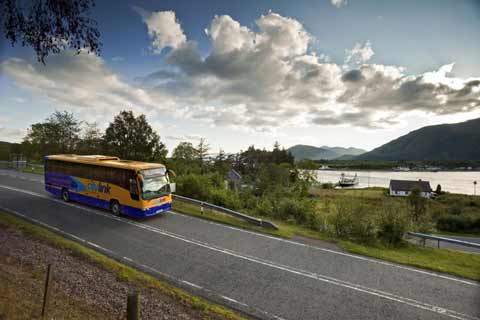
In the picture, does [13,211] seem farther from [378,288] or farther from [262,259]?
[378,288]

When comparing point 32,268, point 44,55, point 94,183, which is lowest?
point 32,268

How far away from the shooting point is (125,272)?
6.87 metres

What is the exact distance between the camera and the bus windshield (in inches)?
477

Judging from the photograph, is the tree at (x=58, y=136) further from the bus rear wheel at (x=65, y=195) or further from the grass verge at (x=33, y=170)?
the bus rear wheel at (x=65, y=195)

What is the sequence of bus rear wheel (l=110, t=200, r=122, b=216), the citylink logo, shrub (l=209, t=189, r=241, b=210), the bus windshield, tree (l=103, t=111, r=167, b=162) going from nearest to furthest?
the bus windshield → bus rear wheel (l=110, t=200, r=122, b=216) → the citylink logo → shrub (l=209, t=189, r=241, b=210) → tree (l=103, t=111, r=167, b=162)

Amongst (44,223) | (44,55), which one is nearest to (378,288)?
(44,55)

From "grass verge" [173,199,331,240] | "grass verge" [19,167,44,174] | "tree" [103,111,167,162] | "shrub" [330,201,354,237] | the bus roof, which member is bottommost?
"grass verge" [173,199,331,240]

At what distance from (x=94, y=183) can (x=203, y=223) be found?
Result: 7.25m

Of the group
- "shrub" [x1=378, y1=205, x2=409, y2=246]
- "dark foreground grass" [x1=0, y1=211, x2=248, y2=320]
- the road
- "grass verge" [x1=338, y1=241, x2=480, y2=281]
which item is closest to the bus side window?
the road

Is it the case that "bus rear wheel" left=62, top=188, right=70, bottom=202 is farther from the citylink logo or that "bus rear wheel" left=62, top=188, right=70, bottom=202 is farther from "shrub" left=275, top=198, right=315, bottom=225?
"shrub" left=275, top=198, right=315, bottom=225

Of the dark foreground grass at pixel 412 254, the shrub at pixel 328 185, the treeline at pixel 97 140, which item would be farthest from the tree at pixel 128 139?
the shrub at pixel 328 185

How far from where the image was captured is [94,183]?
13.5 metres

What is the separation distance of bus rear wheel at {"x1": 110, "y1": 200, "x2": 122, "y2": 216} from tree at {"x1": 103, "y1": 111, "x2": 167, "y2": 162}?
10.1 metres

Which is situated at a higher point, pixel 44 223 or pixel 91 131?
pixel 91 131
